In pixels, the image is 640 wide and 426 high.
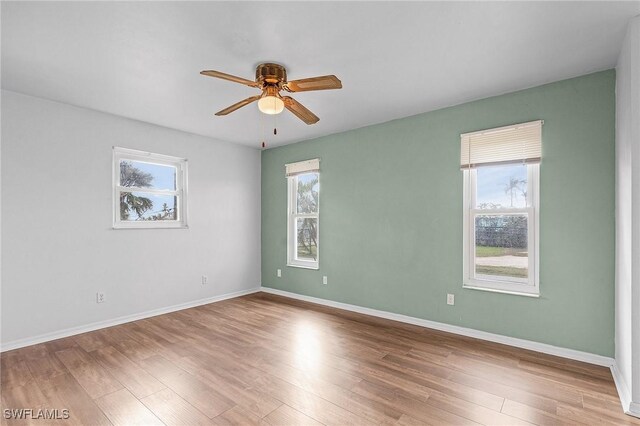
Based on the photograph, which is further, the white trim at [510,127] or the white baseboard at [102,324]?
the white baseboard at [102,324]

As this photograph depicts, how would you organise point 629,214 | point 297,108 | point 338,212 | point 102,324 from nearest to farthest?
point 629,214, point 297,108, point 102,324, point 338,212

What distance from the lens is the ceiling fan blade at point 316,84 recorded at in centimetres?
218

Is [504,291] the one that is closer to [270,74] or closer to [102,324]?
Answer: [270,74]

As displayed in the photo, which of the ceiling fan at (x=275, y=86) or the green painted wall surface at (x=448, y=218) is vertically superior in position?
the ceiling fan at (x=275, y=86)

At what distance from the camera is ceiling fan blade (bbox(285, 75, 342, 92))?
2.18 m

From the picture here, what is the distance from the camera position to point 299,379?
2475 millimetres

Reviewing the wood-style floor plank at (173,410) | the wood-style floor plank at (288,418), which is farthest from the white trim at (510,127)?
the wood-style floor plank at (173,410)

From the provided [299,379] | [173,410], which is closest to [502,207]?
[299,379]

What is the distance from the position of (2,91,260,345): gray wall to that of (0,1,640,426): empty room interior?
0.07ft

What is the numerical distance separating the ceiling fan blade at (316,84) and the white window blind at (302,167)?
239 cm

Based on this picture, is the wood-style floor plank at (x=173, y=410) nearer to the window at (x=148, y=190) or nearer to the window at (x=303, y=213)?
the window at (x=148, y=190)

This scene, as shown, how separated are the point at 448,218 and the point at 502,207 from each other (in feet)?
1.80

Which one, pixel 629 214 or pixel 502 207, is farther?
pixel 502 207

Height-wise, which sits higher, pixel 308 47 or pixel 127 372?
pixel 308 47
